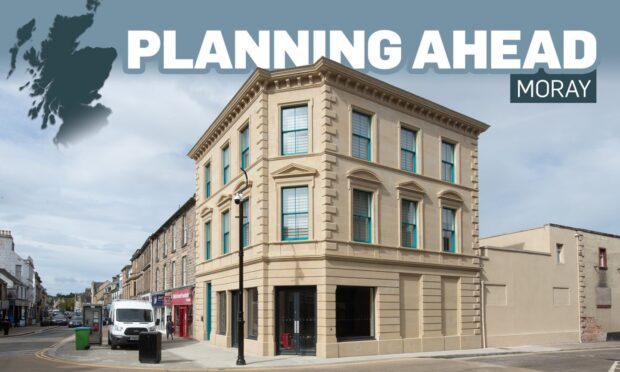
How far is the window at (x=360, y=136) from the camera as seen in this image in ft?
86.0

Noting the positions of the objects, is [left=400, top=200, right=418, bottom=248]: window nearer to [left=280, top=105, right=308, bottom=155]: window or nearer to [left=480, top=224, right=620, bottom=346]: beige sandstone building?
[left=480, top=224, right=620, bottom=346]: beige sandstone building

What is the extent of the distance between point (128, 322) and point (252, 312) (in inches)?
308

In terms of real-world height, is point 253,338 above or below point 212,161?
below

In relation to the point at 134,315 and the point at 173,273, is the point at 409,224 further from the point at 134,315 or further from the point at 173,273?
the point at 173,273

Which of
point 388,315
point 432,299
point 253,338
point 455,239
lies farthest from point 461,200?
point 253,338

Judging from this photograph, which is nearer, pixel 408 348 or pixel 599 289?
pixel 408 348

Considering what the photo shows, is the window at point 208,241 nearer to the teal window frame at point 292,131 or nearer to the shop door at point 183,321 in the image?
the shop door at point 183,321

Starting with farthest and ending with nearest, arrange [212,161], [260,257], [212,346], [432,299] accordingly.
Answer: [212,161] < [212,346] < [432,299] < [260,257]

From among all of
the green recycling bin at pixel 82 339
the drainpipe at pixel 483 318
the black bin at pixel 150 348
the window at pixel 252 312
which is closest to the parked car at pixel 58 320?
the green recycling bin at pixel 82 339

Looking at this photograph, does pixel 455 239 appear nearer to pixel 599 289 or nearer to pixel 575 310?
pixel 575 310

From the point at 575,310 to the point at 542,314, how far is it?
3373mm

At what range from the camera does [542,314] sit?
3438 cm

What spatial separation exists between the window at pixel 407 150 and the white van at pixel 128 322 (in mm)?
14810

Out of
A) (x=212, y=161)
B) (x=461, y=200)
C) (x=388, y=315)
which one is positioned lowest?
(x=388, y=315)
